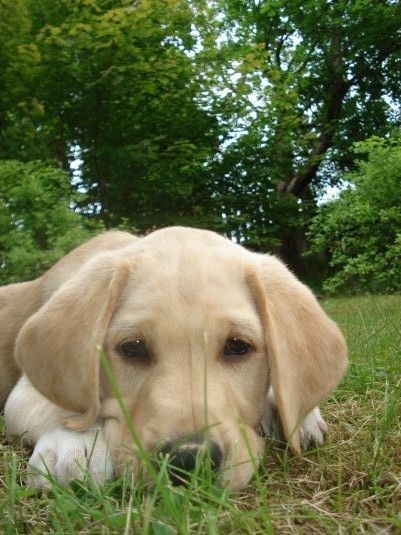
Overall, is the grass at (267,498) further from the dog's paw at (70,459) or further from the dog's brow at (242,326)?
the dog's brow at (242,326)

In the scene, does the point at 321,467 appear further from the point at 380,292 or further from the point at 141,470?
the point at 380,292

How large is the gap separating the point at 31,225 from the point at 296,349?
10.3 metres

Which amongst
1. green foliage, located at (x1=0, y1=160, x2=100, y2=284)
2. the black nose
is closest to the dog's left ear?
the black nose

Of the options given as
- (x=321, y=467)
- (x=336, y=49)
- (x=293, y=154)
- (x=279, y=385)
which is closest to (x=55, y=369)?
(x=279, y=385)

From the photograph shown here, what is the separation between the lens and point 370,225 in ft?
61.4

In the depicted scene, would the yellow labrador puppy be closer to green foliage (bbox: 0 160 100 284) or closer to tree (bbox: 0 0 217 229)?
green foliage (bbox: 0 160 100 284)

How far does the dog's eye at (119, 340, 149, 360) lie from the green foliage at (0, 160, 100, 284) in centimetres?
895

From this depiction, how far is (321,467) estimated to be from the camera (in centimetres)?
283

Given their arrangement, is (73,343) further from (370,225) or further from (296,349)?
(370,225)

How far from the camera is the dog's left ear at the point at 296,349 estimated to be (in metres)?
2.92

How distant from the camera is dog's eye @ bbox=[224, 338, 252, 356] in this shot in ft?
9.60

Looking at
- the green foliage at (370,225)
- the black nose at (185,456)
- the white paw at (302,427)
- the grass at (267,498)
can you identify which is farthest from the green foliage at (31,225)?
the black nose at (185,456)

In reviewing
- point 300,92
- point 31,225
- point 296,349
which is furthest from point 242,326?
point 300,92

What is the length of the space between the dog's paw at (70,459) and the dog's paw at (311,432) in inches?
37.4
